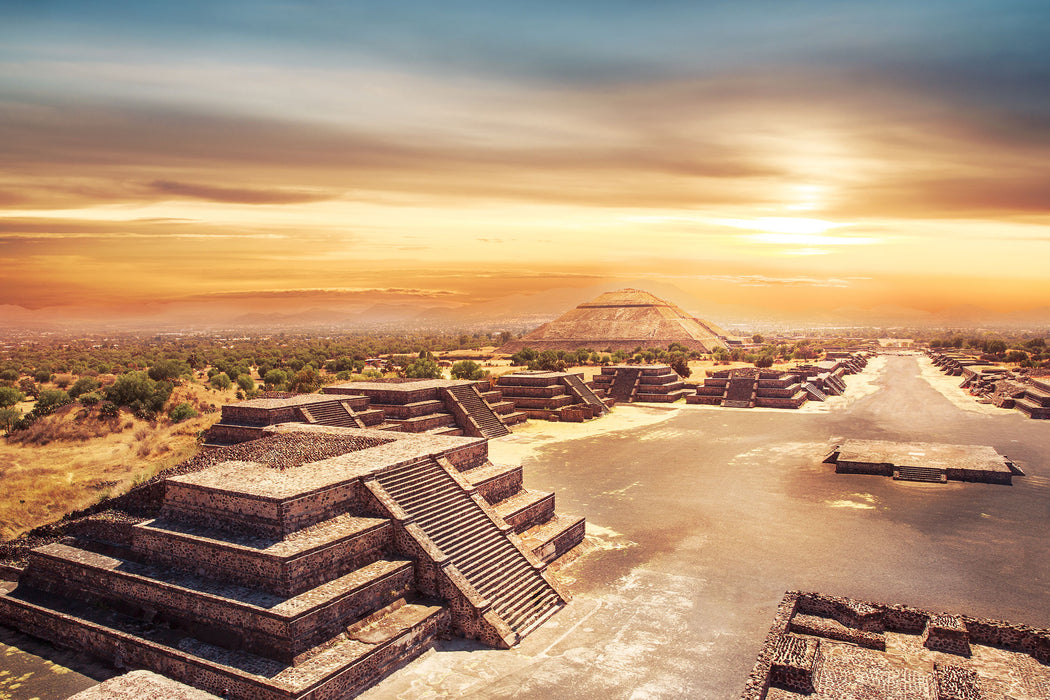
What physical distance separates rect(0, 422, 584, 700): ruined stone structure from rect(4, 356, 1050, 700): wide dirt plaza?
2.33 ft

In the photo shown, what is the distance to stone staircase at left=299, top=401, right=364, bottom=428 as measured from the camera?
2262 cm

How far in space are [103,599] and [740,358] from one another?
73.3 m

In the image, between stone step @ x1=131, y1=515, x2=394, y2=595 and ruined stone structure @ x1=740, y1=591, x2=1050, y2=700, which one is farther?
stone step @ x1=131, y1=515, x2=394, y2=595

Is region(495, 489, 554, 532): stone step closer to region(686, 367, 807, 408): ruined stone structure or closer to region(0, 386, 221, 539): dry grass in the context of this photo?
region(0, 386, 221, 539): dry grass

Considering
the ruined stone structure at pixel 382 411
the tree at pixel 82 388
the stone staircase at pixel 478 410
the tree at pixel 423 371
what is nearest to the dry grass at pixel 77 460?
the ruined stone structure at pixel 382 411

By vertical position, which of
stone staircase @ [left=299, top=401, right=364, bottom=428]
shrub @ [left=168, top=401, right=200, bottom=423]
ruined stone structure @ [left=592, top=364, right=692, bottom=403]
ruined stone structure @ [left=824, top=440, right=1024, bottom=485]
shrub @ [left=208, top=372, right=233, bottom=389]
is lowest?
shrub @ [left=208, top=372, right=233, bottom=389]

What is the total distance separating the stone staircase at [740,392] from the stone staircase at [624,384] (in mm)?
6079

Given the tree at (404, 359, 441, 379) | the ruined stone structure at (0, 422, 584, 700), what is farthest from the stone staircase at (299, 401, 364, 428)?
the tree at (404, 359, 441, 379)

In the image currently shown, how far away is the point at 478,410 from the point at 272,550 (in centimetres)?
1876

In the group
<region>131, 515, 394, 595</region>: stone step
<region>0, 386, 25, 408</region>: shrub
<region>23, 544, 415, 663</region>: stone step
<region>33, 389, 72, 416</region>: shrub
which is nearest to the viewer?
<region>23, 544, 415, 663</region>: stone step

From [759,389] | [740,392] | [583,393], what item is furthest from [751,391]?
[583,393]

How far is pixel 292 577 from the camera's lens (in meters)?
10.4

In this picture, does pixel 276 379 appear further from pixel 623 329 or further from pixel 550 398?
pixel 623 329

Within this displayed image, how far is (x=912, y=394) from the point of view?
47.6m
